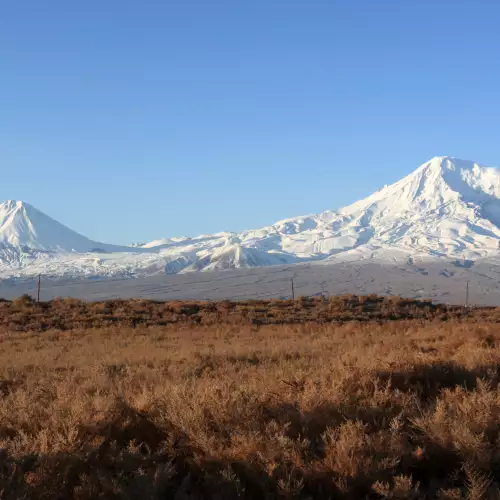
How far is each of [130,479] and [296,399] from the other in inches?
93.3

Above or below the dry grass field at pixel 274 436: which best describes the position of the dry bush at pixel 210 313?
below

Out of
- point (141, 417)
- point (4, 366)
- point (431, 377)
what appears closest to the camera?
point (141, 417)

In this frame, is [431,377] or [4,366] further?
[4,366]

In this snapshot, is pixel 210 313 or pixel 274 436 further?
pixel 210 313

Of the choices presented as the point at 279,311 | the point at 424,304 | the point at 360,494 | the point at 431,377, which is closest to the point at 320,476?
the point at 360,494

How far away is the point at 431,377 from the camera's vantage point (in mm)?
9125

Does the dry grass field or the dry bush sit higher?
the dry grass field

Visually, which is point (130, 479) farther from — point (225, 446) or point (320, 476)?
point (320, 476)

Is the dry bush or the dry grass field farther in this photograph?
the dry bush

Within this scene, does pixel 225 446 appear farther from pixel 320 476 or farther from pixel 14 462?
pixel 14 462

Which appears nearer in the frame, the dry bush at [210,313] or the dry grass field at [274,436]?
the dry grass field at [274,436]

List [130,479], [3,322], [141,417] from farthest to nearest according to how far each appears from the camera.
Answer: [3,322] < [141,417] < [130,479]

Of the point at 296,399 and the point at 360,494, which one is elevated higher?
the point at 296,399

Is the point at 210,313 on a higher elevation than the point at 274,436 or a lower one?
lower
